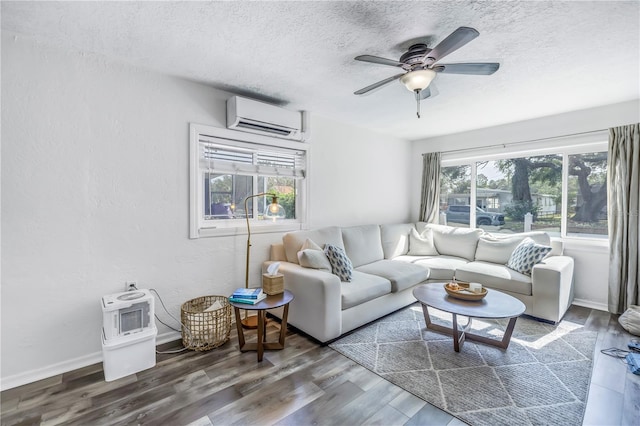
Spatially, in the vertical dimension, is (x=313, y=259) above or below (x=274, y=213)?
below

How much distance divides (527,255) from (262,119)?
3346 millimetres

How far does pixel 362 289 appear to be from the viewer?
2820 millimetres

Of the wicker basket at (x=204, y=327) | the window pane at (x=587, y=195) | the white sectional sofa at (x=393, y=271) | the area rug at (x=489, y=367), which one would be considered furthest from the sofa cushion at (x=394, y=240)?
the wicker basket at (x=204, y=327)

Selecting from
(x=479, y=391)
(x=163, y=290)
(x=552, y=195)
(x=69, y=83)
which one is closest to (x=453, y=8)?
(x=479, y=391)

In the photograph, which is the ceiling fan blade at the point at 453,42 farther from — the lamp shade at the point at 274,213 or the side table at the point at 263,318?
the side table at the point at 263,318

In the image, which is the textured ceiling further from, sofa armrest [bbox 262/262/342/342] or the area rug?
the area rug

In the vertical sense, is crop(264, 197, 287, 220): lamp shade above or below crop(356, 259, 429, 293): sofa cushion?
above

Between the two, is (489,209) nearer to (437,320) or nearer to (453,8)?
(437,320)

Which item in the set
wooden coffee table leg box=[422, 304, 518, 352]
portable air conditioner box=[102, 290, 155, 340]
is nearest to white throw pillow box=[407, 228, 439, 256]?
wooden coffee table leg box=[422, 304, 518, 352]

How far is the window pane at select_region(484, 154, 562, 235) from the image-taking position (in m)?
3.91

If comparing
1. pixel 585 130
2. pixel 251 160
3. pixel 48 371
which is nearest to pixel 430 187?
pixel 585 130

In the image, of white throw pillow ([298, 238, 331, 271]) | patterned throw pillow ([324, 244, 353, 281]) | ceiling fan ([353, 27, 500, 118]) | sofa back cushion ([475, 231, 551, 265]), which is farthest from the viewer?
sofa back cushion ([475, 231, 551, 265])

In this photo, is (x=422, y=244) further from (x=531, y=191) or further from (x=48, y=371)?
(x=48, y=371)

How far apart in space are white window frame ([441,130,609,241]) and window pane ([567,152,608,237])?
0.05 meters
